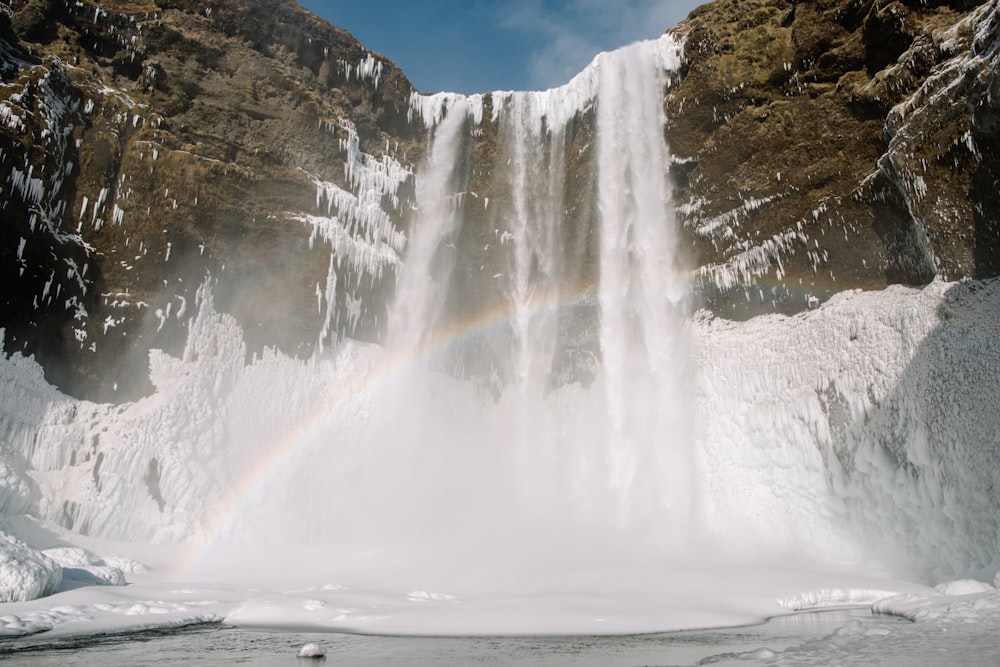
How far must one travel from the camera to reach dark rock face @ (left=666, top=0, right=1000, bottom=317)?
15.8 metres

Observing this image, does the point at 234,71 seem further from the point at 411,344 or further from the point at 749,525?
the point at 749,525

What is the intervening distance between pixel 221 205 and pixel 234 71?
561 cm

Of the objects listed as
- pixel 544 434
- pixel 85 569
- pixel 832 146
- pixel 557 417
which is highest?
pixel 832 146

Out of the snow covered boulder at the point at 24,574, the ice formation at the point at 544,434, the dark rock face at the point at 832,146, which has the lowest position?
the snow covered boulder at the point at 24,574

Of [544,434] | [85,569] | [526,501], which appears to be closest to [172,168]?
[85,569]

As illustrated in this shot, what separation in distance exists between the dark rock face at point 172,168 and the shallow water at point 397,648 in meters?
13.6

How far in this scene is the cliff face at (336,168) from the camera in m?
18.3

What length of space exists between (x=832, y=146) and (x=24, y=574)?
22.7 meters

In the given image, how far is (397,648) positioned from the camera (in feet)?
28.8

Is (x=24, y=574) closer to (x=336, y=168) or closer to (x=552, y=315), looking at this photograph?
(x=336, y=168)

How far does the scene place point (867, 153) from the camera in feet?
64.2

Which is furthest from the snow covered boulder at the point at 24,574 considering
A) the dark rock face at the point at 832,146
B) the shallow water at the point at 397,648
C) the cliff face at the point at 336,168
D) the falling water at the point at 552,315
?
the dark rock face at the point at 832,146

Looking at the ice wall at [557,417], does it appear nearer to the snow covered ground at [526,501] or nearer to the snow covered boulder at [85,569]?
the snow covered ground at [526,501]

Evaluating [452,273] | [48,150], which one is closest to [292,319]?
[452,273]
